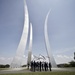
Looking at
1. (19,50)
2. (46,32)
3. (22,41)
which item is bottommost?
(19,50)

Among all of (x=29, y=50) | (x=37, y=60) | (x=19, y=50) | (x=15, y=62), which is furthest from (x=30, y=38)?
(x=37, y=60)

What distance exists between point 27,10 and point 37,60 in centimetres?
1816

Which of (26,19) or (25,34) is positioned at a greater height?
(26,19)

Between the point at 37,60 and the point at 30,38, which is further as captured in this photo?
the point at 30,38

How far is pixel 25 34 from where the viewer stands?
32594mm

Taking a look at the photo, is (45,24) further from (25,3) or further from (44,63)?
(44,63)

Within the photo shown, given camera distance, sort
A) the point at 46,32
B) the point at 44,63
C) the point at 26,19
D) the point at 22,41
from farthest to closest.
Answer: the point at 46,32, the point at 26,19, the point at 22,41, the point at 44,63

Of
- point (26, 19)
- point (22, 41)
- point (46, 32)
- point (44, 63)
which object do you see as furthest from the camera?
Answer: point (46, 32)

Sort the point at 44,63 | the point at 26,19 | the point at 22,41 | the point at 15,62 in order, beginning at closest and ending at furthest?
the point at 44,63, the point at 15,62, the point at 22,41, the point at 26,19

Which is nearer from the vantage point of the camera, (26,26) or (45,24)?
(26,26)

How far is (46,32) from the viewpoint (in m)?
36.5

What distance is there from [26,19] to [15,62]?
10072 millimetres

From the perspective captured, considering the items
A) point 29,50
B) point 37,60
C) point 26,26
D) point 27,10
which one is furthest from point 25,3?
point 37,60

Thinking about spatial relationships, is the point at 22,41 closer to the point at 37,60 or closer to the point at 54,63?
the point at 54,63
